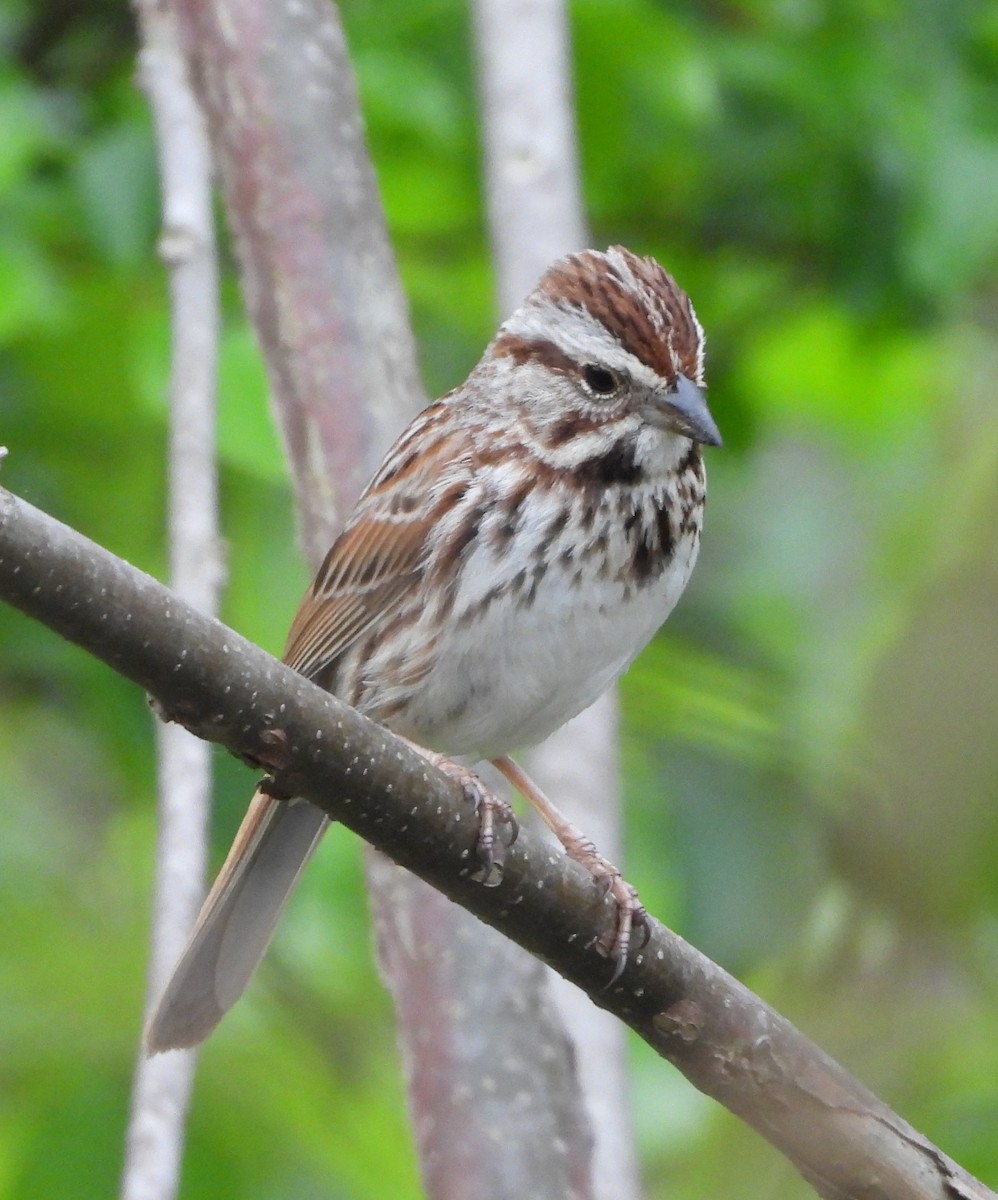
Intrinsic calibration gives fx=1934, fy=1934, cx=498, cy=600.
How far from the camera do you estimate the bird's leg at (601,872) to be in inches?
97.2

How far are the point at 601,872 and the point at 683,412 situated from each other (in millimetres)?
777

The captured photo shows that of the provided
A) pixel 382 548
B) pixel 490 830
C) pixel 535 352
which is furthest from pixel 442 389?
pixel 490 830

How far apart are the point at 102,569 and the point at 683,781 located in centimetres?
273

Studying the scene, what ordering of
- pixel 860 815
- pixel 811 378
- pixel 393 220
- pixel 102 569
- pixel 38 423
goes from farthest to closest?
pixel 811 378
pixel 393 220
pixel 38 423
pixel 860 815
pixel 102 569

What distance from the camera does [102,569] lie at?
1.83m

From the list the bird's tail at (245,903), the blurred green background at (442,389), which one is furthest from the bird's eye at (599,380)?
the bird's tail at (245,903)

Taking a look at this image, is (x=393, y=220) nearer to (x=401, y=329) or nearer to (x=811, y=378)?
(x=401, y=329)

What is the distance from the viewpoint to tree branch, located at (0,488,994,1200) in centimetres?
183

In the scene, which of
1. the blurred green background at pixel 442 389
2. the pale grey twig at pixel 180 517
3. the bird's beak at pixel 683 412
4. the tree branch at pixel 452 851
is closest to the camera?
the tree branch at pixel 452 851

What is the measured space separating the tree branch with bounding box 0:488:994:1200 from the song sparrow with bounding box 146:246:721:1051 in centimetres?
66

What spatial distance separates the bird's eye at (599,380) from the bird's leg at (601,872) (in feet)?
2.41

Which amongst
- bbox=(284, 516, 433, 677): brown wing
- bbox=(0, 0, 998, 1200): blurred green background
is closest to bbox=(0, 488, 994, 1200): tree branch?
bbox=(0, 0, 998, 1200): blurred green background

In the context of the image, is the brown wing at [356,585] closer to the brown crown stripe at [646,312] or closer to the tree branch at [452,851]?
the brown crown stripe at [646,312]

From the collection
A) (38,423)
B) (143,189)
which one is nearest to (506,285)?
(143,189)
